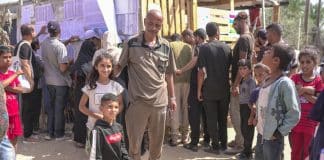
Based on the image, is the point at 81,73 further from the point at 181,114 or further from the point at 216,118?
the point at 216,118

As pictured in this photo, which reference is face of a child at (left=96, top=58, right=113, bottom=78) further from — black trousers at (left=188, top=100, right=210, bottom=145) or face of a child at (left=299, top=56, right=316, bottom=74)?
black trousers at (left=188, top=100, right=210, bottom=145)

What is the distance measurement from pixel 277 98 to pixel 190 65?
9.78 ft

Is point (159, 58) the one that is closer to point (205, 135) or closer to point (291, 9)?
point (205, 135)

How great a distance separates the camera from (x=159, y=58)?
4.81 meters

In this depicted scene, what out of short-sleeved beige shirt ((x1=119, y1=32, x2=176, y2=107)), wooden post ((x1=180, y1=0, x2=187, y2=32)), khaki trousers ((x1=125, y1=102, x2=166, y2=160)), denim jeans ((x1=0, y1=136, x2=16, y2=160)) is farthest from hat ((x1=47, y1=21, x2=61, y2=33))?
denim jeans ((x1=0, y1=136, x2=16, y2=160))

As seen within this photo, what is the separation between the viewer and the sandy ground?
20.4 ft

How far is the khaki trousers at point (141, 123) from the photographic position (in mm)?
4840

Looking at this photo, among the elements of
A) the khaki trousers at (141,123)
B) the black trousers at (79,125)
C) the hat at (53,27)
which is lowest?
the black trousers at (79,125)

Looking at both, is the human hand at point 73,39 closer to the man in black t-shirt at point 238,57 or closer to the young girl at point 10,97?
the young girl at point 10,97

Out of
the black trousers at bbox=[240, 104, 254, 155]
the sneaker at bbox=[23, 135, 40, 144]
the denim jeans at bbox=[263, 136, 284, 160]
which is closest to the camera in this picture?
the denim jeans at bbox=[263, 136, 284, 160]

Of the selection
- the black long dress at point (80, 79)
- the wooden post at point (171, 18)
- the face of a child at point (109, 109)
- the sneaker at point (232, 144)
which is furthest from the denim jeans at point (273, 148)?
the wooden post at point (171, 18)

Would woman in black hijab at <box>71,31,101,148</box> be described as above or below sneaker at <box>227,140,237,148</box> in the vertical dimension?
above

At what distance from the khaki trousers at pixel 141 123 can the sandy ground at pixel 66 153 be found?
4.28 feet

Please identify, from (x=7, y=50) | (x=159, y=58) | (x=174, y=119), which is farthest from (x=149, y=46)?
(x=174, y=119)
